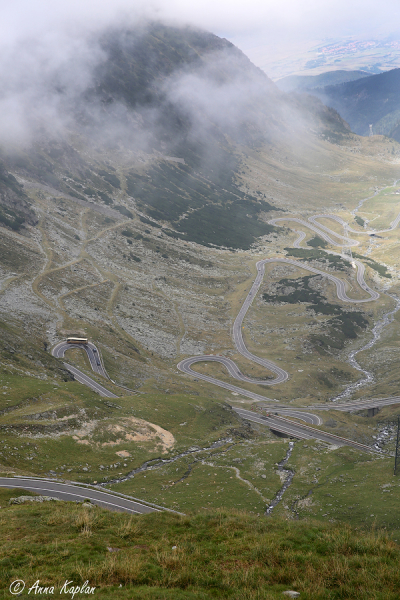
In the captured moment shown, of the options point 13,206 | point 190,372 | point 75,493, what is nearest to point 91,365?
point 190,372

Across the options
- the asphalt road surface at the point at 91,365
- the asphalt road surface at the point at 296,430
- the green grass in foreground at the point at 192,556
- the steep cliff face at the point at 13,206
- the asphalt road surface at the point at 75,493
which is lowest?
the asphalt road surface at the point at 296,430

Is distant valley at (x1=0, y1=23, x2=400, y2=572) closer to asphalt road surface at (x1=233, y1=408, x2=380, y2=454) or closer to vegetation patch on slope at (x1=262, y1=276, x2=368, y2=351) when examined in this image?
asphalt road surface at (x1=233, y1=408, x2=380, y2=454)

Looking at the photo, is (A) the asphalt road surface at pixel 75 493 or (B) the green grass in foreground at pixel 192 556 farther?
(A) the asphalt road surface at pixel 75 493

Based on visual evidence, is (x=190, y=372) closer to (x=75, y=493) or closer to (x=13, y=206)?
(x=75, y=493)

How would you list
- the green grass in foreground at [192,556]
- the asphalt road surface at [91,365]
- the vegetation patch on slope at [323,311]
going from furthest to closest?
Answer: 1. the vegetation patch on slope at [323,311]
2. the asphalt road surface at [91,365]
3. the green grass in foreground at [192,556]

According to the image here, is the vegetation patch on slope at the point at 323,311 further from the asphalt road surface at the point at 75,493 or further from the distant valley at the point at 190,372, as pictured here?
the asphalt road surface at the point at 75,493

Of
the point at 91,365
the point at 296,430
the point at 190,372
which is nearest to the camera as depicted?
the point at 296,430

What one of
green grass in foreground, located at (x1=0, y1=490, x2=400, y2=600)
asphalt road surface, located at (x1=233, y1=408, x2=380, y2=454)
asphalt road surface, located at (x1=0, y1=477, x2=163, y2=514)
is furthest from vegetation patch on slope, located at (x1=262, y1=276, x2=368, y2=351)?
green grass in foreground, located at (x1=0, y1=490, x2=400, y2=600)

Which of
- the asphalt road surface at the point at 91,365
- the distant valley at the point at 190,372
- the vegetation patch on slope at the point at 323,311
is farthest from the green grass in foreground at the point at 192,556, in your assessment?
the vegetation patch on slope at the point at 323,311

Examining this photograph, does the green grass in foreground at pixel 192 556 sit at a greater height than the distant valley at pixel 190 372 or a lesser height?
greater
